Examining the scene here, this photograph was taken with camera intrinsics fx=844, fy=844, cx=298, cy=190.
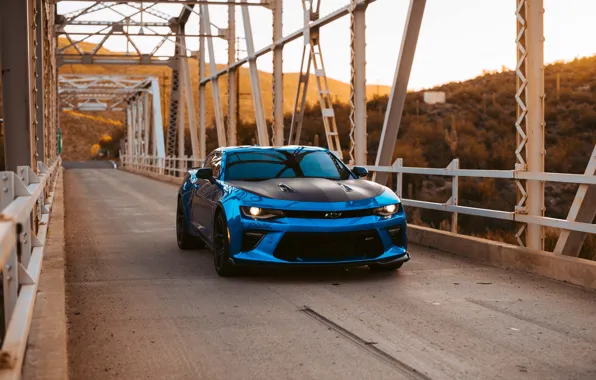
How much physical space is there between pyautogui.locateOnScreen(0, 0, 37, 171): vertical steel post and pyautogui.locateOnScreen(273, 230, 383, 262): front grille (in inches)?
132

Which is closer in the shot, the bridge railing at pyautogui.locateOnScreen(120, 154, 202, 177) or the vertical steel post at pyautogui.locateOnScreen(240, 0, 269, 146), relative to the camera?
the vertical steel post at pyautogui.locateOnScreen(240, 0, 269, 146)

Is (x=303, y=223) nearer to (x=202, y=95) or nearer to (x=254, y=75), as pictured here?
(x=254, y=75)

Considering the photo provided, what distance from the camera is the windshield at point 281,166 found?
983 cm

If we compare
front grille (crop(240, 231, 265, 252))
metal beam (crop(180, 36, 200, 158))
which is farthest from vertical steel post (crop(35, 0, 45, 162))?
metal beam (crop(180, 36, 200, 158))

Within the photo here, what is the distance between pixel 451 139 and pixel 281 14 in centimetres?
1162

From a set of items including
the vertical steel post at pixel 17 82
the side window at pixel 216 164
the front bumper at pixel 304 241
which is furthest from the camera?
the side window at pixel 216 164

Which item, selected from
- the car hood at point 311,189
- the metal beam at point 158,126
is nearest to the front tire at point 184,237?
the car hood at point 311,189

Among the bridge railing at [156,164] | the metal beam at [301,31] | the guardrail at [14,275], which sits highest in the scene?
the metal beam at [301,31]

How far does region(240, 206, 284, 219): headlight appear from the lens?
8.42 meters

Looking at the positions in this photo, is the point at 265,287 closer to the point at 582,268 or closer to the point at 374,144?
the point at 582,268

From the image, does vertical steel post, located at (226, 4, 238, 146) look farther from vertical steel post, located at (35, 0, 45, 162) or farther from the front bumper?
the front bumper

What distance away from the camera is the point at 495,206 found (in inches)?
846

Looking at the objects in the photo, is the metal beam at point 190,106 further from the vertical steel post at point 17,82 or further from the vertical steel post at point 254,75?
the vertical steel post at point 17,82

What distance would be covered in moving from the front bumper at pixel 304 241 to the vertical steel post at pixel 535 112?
81.4 inches
